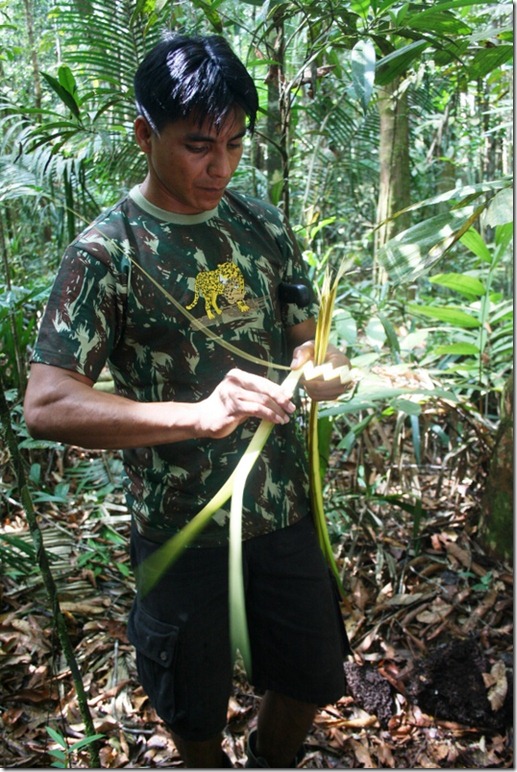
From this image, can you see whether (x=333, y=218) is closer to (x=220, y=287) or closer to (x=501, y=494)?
(x=501, y=494)

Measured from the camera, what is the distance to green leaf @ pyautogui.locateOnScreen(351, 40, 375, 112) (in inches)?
47.5

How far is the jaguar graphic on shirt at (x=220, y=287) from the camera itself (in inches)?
50.3

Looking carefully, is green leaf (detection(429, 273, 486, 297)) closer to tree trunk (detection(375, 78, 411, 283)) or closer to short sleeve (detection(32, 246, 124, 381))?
tree trunk (detection(375, 78, 411, 283))

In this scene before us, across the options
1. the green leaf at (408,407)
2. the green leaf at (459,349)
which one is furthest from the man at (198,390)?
the green leaf at (459,349)

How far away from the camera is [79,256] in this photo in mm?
1159

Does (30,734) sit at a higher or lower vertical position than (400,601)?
lower

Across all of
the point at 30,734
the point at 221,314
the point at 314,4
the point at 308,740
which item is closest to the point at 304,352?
the point at 221,314

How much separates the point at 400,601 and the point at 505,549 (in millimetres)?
398

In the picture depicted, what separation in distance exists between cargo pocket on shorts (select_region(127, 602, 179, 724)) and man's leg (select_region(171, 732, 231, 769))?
95 mm

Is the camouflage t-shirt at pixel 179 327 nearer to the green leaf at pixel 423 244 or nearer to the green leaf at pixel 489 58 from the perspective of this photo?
the green leaf at pixel 423 244

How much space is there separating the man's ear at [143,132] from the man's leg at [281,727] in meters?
1.20

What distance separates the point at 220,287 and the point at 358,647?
131cm

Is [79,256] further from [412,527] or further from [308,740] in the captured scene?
[412,527]

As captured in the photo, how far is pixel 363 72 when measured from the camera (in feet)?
4.00
